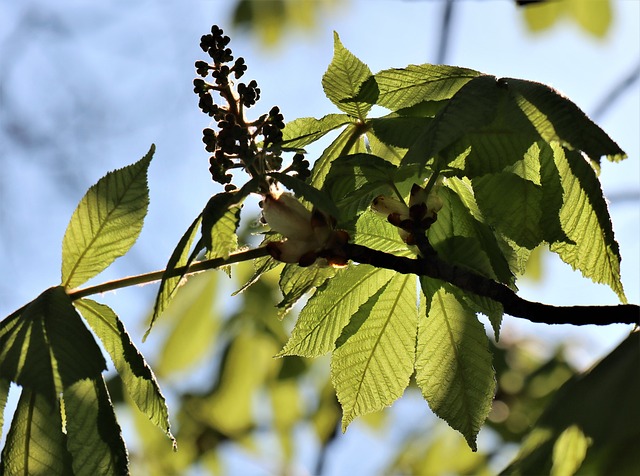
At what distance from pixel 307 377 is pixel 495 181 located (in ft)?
9.15

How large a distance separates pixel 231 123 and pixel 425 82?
14.4 inches

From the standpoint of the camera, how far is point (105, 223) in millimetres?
1572

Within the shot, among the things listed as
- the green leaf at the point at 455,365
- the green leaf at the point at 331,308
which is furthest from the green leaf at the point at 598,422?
the green leaf at the point at 331,308

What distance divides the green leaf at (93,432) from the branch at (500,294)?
507 mm

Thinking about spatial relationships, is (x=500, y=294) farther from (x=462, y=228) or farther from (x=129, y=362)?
(x=129, y=362)

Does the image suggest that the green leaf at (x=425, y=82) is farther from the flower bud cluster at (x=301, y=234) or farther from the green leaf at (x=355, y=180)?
the flower bud cluster at (x=301, y=234)

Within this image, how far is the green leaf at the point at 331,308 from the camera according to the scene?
1.54 m

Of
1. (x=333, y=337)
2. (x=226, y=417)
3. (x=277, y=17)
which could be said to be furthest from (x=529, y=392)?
(x=333, y=337)

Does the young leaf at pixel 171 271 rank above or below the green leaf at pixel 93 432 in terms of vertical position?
above

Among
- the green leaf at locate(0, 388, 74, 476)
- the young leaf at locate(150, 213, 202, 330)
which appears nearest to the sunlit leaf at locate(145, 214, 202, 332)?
the young leaf at locate(150, 213, 202, 330)

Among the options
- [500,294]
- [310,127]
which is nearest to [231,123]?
[310,127]

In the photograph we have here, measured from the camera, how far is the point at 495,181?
1.41m

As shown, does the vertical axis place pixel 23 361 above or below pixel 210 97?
below

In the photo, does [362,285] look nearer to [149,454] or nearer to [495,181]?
[495,181]
